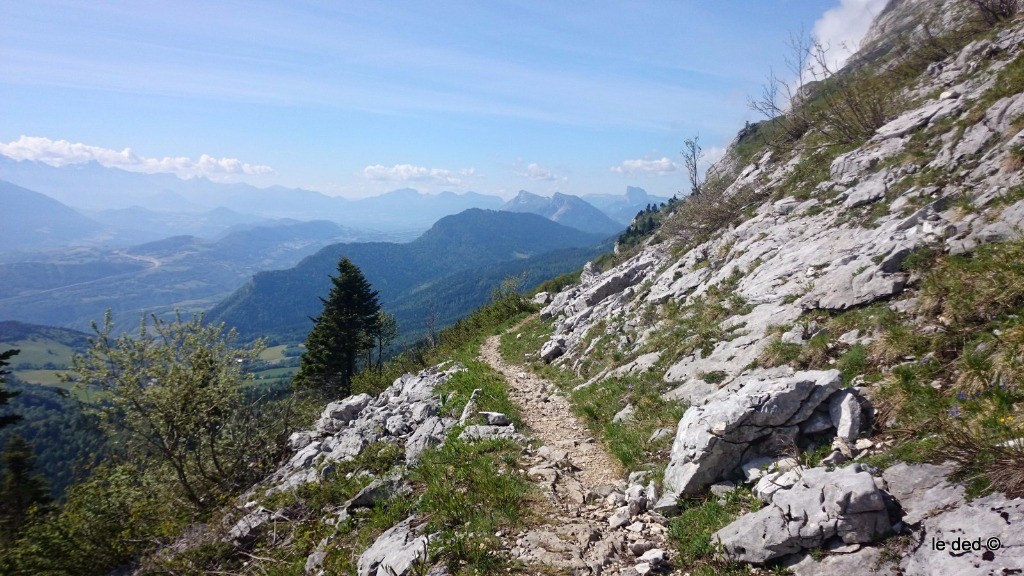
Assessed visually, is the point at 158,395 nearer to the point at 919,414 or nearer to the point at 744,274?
the point at 919,414

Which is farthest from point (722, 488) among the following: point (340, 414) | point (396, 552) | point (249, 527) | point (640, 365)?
point (340, 414)

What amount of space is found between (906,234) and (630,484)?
9.35 m

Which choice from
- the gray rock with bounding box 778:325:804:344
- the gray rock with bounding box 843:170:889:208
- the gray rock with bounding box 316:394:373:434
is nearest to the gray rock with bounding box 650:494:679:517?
the gray rock with bounding box 778:325:804:344

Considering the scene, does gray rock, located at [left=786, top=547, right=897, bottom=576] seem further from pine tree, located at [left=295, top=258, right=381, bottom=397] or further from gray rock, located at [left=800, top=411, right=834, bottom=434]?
pine tree, located at [left=295, top=258, right=381, bottom=397]

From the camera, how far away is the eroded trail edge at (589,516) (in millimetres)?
7500

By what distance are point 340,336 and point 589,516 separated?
40.0 m

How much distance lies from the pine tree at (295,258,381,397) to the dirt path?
26.2 metres

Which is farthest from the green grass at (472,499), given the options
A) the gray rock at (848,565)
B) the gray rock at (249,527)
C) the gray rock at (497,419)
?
the gray rock at (249,527)

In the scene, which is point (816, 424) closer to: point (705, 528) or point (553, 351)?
point (705, 528)

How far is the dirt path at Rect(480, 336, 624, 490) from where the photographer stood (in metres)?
11.0

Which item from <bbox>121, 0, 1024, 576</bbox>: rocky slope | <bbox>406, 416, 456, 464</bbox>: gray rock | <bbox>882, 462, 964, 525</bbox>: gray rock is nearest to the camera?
<bbox>882, 462, 964, 525</bbox>: gray rock

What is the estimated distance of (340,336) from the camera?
44.6 metres

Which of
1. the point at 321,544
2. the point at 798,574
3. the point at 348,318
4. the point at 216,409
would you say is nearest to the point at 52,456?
the point at 348,318

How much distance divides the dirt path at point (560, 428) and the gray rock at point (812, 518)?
4.03 metres
